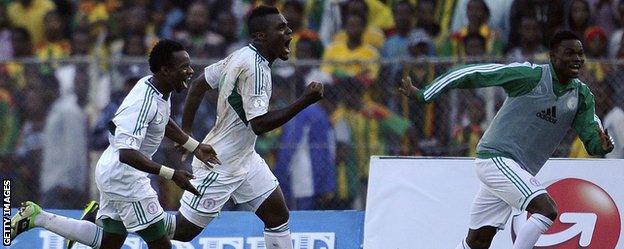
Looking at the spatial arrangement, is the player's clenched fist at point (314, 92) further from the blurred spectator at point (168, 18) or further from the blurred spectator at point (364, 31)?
the blurred spectator at point (168, 18)

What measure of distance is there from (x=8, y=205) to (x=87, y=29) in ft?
17.9

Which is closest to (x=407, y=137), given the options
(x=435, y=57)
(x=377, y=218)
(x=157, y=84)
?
(x=435, y=57)

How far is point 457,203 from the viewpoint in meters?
13.2

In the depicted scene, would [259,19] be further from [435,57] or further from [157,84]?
[435,57]

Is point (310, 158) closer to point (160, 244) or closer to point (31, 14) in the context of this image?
point (160, 244)

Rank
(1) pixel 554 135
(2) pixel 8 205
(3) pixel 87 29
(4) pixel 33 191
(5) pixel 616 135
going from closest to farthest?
(1) pixel 554 135
(2) pixel 8 205
(5) pixel 616 135
(4) pixel 33 191
(3) pixel 87 29

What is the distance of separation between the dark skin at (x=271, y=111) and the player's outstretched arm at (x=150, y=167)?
0.87m

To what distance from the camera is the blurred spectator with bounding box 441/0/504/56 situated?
52.4ft

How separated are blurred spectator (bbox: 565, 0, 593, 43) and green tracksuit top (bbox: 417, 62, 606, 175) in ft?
13.9

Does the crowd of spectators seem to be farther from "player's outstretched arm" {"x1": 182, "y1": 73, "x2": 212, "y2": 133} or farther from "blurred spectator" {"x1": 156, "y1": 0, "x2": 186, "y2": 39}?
"player's outstretched arm" {"x1": 182, "y1": 73, "x2": 212, "y2": 133}

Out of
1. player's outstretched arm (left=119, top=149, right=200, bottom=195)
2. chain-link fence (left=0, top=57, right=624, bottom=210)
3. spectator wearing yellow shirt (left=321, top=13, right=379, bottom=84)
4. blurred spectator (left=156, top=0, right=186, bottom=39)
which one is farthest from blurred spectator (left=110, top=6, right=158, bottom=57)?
player's outstretched arm (left=119, top=149, right=200, bottom=195)

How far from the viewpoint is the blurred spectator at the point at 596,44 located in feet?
51.1

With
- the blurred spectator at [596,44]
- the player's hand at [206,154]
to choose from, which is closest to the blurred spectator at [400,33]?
the blurred spectator at [596,44]

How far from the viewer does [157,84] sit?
1117cm
